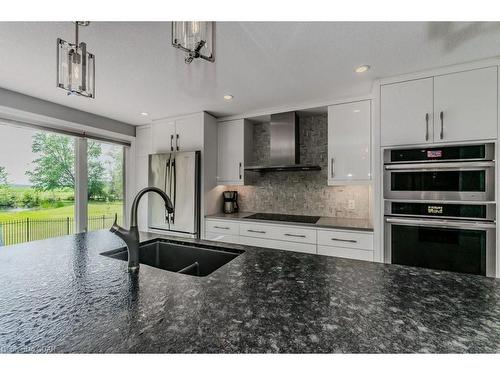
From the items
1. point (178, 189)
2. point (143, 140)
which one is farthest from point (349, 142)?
point (143, 140)

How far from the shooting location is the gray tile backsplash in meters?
2.75

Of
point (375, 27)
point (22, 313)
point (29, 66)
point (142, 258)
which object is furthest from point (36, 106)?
point (375, 27)

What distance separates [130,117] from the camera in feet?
10.4

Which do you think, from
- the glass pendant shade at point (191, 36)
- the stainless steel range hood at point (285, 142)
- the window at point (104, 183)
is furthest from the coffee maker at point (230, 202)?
the glass pendant shade at point (191, 36)

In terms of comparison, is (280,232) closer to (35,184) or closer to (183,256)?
(183,256)

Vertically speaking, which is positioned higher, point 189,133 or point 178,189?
point 189,133

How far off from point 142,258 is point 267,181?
7.06 ft

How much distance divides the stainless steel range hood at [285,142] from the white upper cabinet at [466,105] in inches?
46.9

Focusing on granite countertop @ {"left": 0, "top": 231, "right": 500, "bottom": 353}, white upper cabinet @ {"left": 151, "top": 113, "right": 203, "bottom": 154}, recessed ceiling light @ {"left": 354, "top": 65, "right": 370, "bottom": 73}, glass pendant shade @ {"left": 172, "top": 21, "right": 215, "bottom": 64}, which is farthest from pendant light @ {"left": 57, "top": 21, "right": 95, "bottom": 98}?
white upper cabinet @ {"left": 151, "top": 113, "right": 203, "bottom": 154}

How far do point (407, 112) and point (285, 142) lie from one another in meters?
1.26

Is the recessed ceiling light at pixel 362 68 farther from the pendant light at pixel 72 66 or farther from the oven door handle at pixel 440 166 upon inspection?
the pendant light at pixel 72 66

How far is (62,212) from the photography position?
9.14 ft

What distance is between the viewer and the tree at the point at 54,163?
8.48 feet
